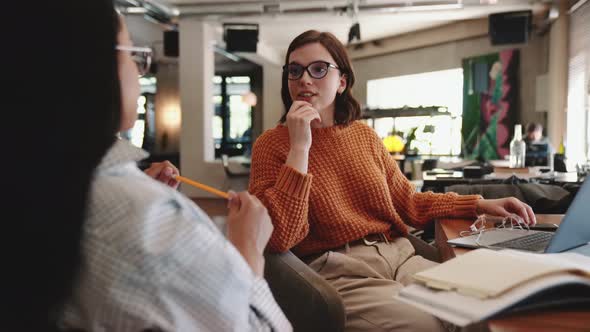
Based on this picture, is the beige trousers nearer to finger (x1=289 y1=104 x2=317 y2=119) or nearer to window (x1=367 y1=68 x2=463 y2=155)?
finger (x1=289 y1=104 x2=317 y2=119)

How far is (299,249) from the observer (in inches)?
62.4

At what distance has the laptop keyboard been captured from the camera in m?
1.12

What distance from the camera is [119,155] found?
0.69 meters

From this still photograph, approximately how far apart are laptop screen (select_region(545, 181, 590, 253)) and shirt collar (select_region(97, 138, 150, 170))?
802 mm

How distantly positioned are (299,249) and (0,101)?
116 cm

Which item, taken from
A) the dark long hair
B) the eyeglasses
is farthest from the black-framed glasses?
the dark long hair

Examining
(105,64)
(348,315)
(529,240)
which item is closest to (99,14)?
(105,64)

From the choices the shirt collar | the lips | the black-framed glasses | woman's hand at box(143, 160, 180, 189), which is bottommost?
woman's hand at box(143, 160, 180, 189)

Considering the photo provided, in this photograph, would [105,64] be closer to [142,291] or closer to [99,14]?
[99,14]

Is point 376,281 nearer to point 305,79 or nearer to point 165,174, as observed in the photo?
point 165,174

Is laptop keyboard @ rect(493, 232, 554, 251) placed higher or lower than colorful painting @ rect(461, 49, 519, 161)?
lower

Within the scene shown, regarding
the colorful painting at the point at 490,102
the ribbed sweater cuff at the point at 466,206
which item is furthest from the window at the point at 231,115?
the ribbed sweater cuff at the point at 466,206

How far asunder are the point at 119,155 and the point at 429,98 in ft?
33.2

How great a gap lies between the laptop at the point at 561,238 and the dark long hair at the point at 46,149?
0.87 m
